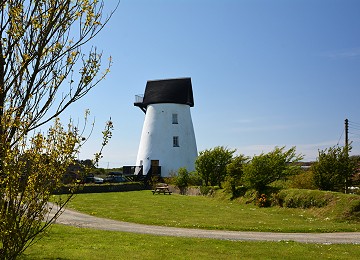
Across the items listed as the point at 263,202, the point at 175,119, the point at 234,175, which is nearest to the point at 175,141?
the point at 175,119

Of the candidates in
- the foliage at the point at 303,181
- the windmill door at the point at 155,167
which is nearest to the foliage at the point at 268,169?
the foliage at the point at 303,181

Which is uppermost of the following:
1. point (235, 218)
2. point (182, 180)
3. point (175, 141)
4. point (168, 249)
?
point (175, 141)

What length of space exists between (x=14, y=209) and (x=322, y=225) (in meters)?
15.3

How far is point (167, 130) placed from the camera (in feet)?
175

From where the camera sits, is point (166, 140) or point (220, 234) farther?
point (166, 140)

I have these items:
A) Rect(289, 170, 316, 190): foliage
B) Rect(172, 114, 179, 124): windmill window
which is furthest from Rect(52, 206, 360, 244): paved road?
Rect(172, 114, 179, 124): windmill window

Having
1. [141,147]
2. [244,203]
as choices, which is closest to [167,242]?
[244,203]

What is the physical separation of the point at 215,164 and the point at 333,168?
555 inches

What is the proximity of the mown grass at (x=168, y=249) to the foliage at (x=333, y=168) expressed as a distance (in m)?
13.6

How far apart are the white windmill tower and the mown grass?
123 feet

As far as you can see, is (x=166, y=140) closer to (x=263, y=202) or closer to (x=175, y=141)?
(x=175, y=141)

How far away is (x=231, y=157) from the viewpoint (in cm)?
3872

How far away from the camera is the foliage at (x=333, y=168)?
86.9 feet

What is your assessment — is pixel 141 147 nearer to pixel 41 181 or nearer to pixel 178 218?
pixel 178 218
